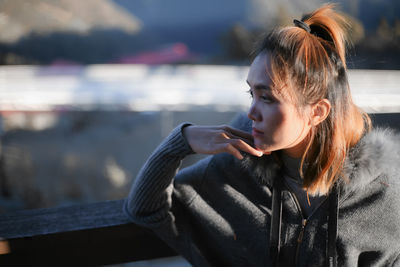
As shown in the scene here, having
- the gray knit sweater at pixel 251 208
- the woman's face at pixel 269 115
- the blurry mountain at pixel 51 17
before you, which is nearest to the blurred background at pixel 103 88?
the blurry mountain at pixel 51 17

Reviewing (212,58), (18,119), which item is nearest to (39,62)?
(18,119)

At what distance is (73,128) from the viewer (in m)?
3.10

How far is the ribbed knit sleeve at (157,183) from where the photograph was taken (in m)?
1.16

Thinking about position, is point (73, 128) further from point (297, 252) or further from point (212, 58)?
point (297, 252)

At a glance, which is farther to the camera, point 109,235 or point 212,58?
point 212,58

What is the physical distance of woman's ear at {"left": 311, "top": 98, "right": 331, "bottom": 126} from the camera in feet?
3.41

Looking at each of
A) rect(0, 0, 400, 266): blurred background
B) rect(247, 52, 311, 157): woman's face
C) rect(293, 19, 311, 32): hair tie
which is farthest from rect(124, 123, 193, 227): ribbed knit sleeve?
rect(0, 0, 400, 266): blurred background

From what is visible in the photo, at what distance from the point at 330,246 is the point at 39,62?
285 centimetres

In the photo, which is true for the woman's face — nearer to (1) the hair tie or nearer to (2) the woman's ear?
(2) the woman's ear

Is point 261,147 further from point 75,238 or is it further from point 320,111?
point 75,238

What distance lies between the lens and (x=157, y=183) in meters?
1.18

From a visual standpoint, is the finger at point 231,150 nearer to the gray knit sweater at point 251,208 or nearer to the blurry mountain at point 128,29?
the gray knit sweater at point 251,208

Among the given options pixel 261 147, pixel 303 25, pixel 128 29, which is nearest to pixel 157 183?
pixel 261 147

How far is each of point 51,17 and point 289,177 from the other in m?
2.52
